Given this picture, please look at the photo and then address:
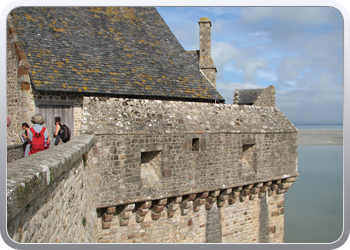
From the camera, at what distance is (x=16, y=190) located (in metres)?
1.63

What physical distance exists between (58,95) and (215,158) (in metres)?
6.02

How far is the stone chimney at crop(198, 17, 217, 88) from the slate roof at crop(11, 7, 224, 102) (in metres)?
0.44

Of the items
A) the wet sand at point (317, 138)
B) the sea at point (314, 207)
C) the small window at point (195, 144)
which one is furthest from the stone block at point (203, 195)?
the wet sand at point (317, 138)

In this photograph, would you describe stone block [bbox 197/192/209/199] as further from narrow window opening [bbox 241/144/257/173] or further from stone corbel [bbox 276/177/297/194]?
stone corbel [bbox 276/177/297/194]

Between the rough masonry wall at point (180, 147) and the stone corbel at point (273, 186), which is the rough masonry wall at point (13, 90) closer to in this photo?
the rough masonry wall at point (180, 147)

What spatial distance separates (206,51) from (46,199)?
39.4ft

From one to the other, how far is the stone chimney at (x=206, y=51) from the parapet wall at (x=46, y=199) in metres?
9.68

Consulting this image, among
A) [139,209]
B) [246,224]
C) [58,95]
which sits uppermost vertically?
[58,95]

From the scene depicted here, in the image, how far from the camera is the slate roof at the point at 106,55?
374 inches

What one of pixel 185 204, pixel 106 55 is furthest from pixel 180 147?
pixel 106 55

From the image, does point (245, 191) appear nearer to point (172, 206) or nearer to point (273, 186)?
point (273, 186)

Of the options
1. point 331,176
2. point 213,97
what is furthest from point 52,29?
point 331,176

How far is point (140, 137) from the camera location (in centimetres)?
565

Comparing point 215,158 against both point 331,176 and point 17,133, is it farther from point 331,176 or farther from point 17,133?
point 331,176
